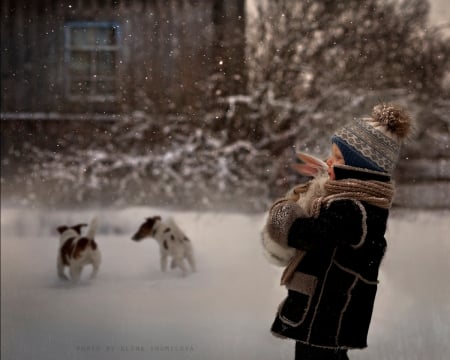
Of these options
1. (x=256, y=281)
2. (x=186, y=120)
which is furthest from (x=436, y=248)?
(x=186, y=120)

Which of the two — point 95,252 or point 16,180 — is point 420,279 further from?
point 16,180

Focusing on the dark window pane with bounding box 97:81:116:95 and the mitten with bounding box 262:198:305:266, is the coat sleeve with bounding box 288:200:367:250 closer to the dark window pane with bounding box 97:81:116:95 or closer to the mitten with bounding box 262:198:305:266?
the mitten with bounding box 262:198:305:266

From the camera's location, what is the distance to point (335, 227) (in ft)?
6.37

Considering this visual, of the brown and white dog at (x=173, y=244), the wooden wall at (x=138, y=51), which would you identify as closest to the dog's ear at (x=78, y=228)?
the brown and white dog at (x=173, y=244)

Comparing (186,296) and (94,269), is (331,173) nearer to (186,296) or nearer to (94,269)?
(186,296)

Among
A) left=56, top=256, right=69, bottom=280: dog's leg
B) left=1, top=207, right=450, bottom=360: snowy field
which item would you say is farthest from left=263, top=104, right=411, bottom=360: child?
left=56, top=256, right=69, bottom=280: dog's leg

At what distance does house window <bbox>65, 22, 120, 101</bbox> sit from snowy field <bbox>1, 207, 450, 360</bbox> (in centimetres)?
64

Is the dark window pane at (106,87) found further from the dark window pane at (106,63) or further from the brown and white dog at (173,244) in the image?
the brown and white dog at (173,244)

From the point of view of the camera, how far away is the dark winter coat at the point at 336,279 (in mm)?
1964

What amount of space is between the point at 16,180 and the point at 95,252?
26.3 inches

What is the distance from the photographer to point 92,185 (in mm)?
3936

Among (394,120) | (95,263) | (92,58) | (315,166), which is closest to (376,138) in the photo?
(394,120)

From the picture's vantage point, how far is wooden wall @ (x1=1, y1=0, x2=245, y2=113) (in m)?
3.76

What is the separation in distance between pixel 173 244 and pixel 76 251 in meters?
0.45
